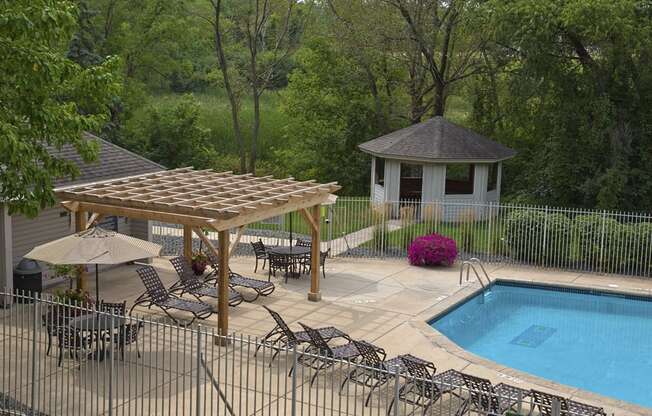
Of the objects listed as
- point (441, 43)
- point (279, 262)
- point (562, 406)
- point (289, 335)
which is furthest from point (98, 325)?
point (441, 43)

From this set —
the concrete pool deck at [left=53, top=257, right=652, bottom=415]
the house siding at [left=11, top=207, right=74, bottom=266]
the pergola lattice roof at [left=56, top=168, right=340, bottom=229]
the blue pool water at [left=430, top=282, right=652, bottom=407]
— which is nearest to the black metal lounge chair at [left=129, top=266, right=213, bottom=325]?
the concrete pool deck at [left=53, top=257, right=652, bottom=415]

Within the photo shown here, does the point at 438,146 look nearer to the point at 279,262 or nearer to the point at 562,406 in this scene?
the point at 279,262

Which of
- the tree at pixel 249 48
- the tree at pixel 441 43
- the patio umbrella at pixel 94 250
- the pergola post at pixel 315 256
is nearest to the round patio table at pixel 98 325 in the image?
the patio umbrella at pixel 94 250

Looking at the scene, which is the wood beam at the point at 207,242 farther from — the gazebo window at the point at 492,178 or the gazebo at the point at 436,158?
the gazebo window at the point at 492,178

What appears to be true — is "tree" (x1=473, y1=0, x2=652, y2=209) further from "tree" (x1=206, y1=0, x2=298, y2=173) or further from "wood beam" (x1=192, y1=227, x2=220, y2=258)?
"wood beam" (x1=192, y1=227, x2=220, y2=258)

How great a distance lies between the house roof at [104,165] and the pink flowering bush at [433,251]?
7.44m

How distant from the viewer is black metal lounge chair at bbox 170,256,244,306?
17.5 m

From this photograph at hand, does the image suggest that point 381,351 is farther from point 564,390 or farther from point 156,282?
point 156,282

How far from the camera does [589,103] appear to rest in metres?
28.6

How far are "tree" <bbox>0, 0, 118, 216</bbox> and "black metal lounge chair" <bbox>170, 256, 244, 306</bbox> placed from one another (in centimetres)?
434

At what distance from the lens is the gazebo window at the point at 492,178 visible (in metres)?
32.5

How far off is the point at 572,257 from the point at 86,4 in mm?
24510

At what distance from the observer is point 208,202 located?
16.0 m

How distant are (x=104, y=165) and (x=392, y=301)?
8211 millimetres
